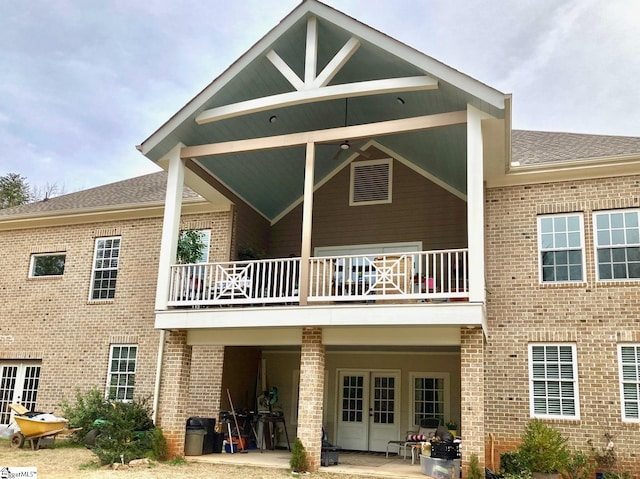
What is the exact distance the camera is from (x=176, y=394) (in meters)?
12.0

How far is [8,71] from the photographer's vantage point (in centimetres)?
3594

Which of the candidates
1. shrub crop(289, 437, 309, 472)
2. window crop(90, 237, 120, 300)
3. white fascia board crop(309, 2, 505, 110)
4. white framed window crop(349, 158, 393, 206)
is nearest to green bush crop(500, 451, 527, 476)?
shrub crop(289, 437, 309, 472)

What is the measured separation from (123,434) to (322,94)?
24.2ft

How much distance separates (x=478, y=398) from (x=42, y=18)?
1242 inches

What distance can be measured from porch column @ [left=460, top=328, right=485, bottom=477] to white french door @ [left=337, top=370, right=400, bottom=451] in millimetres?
5347

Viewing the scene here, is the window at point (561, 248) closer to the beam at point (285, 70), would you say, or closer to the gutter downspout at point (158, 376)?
the beam at point (285, 70)

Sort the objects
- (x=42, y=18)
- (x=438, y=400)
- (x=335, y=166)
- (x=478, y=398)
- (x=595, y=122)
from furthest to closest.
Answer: (x=595, y=122) < (x=42, y=18) < (x=335, y=166) < (x=438, y=400) < (x=478, y=398)

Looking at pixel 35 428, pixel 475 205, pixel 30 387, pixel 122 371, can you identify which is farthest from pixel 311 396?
pixel 30 387

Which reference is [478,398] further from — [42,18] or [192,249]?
[42,18]

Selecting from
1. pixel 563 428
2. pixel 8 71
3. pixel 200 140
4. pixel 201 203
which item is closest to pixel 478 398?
pixel 563 428

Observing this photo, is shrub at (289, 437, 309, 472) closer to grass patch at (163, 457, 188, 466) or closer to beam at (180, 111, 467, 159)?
grass patch at (163, 457, 188, 466)

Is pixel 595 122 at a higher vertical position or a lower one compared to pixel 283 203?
higher

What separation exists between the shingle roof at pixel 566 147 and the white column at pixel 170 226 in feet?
24.3

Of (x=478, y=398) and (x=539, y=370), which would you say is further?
(x=539, y=370)
